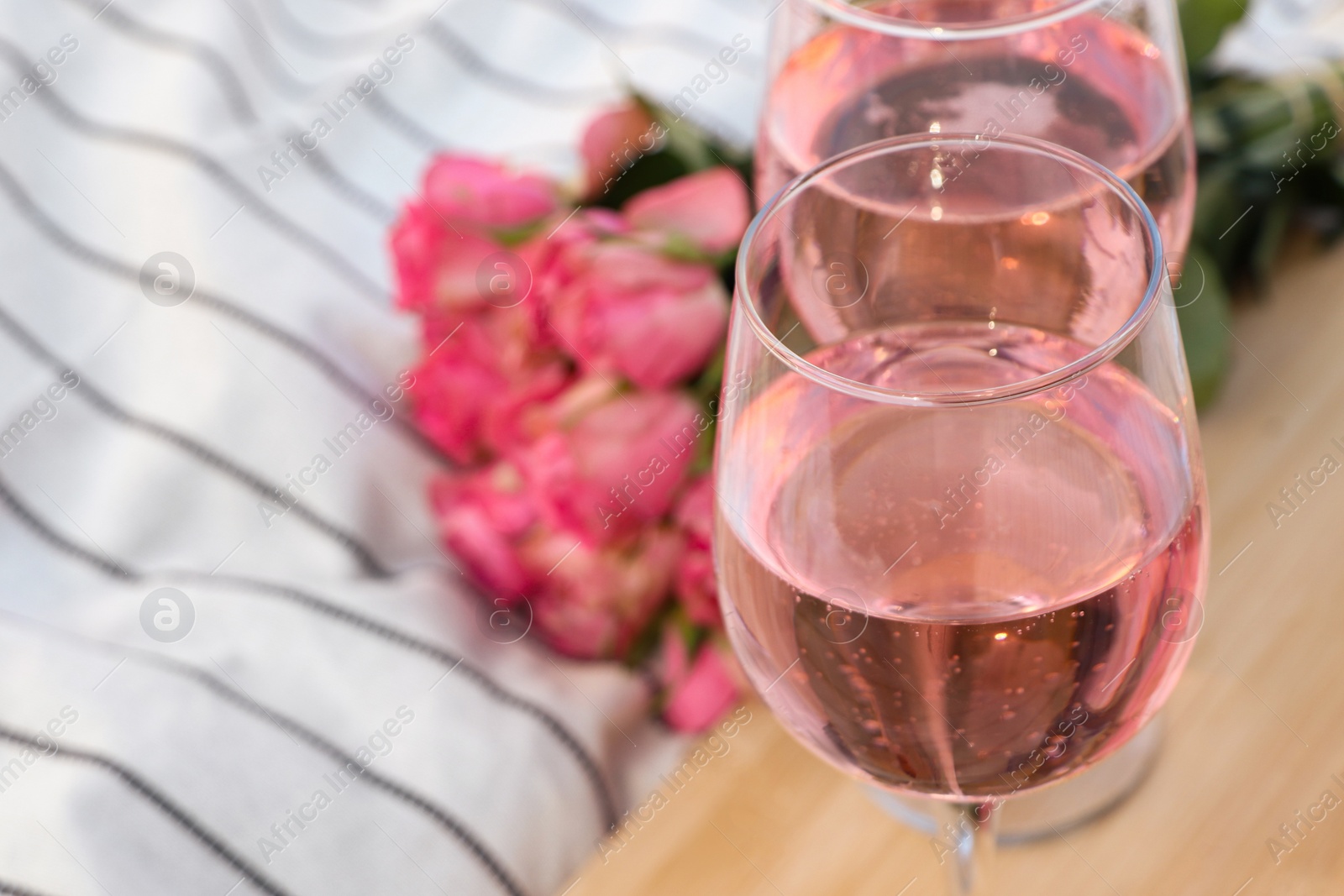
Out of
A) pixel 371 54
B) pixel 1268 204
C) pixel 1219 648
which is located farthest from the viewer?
pixel 371 54

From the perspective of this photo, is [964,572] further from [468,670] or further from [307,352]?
A: [307,352]

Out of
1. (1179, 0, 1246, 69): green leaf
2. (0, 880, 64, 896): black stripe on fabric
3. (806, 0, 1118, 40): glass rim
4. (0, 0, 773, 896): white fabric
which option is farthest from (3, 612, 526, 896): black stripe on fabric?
(1179, 0, 1246, 69): green leaf

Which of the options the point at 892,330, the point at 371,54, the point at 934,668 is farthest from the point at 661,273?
the point at 371,54

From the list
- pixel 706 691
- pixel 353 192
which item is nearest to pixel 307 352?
pixel 353 192

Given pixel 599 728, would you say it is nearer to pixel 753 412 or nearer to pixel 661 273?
pixel 661 273

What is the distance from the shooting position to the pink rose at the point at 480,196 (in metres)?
0.61

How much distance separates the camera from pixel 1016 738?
0.33 m

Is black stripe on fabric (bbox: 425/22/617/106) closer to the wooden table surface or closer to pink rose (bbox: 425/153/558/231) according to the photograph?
pink rose (bbox: 425/153/558/231)

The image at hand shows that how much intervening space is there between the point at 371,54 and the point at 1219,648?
708 millimetres

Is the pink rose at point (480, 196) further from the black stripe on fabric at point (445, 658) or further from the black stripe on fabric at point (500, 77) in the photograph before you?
the black stripe on fabric at point (500, 77)

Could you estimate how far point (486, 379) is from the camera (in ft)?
1.97

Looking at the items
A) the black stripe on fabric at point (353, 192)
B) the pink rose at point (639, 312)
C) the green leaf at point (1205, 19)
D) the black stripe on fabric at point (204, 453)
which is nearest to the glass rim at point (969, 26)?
the pink rose at point (639, 312)

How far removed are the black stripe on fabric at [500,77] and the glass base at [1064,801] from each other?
1.93 feet

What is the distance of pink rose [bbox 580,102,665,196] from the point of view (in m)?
0.62
